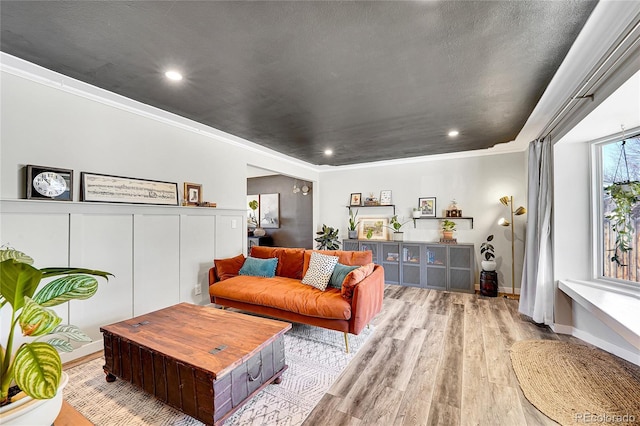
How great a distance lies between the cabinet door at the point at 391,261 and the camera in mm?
5000

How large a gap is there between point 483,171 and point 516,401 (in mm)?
3765

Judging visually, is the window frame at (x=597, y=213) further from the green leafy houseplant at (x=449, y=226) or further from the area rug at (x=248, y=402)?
the area rug at (x=248, y=402)

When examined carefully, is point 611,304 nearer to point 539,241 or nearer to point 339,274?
point 539,241

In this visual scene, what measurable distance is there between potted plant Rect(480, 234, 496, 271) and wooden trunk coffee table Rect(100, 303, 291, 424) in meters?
3.62

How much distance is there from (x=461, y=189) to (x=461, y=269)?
142cm

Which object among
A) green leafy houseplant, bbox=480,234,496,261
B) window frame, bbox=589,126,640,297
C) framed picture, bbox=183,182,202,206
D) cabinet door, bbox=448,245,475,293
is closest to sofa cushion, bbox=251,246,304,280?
framed picture, bbox=183,182,202,206

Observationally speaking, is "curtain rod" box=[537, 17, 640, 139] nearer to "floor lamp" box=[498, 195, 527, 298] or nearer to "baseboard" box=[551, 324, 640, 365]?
"floor lamp" box=[498, 195, 527, 298]

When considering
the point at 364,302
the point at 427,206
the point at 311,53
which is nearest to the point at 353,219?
the point at 427,206

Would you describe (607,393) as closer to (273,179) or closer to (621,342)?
(621,342)

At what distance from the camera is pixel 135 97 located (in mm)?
2615

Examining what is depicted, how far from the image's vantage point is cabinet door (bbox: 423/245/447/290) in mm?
4609

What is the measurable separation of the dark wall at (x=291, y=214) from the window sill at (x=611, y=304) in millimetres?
4497

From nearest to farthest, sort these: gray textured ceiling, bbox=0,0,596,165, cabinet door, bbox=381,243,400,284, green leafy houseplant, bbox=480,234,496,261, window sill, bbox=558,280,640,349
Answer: gray textured ceiling, bbox=0,0,596,165 → window sill, bbox=558,280,640,349 → green leafy houseplant, bbox=480,234,496,261 → cabinet door, bbox=381,243,400,284

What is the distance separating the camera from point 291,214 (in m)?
6.52
